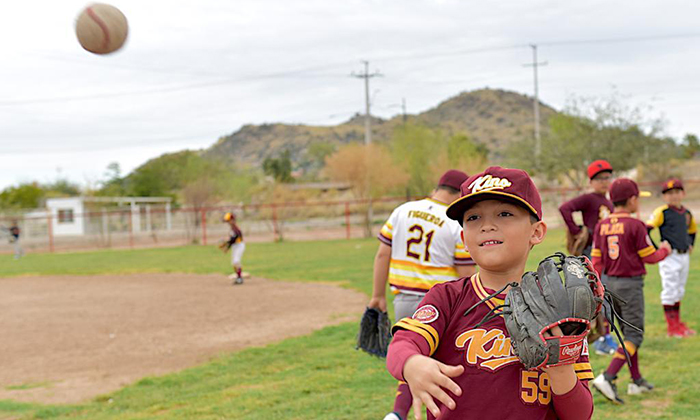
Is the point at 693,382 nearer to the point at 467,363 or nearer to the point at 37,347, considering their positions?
the point at 467,363

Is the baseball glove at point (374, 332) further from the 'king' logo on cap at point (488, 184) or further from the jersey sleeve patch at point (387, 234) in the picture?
the 'king' logo on cap at point (488, 184)

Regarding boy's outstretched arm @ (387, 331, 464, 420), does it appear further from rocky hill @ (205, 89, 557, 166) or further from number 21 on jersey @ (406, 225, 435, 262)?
rocky hill @ (205, 89, 557, 166)

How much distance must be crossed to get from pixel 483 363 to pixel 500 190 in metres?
0.58

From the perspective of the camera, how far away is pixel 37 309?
43.1 ft

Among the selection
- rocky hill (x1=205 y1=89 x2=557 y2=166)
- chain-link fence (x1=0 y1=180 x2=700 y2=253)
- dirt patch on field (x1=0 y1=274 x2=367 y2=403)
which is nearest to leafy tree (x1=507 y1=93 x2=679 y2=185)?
chain-link fence (x1=0 y1=180 x2=700 y2=253)

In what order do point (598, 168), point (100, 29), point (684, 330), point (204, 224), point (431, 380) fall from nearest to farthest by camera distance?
point (431, 380)
point (100, 29)
point (598, 168)
point (684, 330)
point (204, 224)

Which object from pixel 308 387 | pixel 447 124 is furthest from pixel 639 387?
pixel 447 124

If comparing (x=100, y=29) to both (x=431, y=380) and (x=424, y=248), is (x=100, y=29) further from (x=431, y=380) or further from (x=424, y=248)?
(x=431, y=380)

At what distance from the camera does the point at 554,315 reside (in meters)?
1.89

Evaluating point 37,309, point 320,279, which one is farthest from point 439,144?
point 37,309

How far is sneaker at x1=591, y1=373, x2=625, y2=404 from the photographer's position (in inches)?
222

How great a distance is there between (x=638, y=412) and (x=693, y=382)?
3.50 feet

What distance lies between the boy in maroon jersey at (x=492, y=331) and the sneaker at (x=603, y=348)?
579cm

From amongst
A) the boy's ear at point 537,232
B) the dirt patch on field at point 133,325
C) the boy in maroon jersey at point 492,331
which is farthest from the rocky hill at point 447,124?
the boy in maroon jersey at point 492,331
